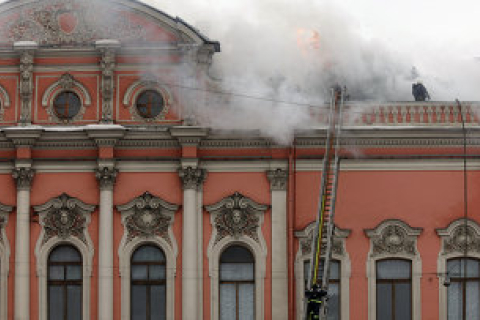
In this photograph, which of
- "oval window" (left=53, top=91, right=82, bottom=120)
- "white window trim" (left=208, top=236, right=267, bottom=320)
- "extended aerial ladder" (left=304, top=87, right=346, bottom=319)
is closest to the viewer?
"extended aerial ladder" (left=304, top=87, right=346, bottom=319)

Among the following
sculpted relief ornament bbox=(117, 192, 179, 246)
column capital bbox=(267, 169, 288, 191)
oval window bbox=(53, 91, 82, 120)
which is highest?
oval window bbox=(53, 91, 82, 120)

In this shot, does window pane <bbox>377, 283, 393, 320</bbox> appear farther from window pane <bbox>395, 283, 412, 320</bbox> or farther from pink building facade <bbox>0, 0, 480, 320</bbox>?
window pane <bbox>395, 283, 412, 320</bbox>

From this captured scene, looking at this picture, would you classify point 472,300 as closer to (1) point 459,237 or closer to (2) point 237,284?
(1) point 459,237

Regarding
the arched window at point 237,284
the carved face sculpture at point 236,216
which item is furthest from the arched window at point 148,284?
the carved face sculpture at point 236,216

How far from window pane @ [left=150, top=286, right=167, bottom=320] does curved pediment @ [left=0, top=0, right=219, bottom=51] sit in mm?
5611

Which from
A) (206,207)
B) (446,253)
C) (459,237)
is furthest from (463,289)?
(206,207)

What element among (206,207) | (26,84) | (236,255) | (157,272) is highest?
(26,84)

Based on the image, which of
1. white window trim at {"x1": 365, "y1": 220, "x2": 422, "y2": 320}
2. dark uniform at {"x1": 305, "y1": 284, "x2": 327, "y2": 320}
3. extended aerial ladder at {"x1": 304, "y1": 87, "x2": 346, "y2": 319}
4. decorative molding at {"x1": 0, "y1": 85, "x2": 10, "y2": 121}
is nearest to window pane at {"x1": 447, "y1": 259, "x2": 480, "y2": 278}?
white window trim at {"x1": 365, "y1": 220, "x2": 422, "y2": 320}

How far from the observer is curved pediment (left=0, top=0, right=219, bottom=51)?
2917cm

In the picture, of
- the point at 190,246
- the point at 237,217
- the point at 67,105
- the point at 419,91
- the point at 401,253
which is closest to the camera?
the point at 190,246

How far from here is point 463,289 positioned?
2862cm

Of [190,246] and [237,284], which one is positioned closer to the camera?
[190,246]

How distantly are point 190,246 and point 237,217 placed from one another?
125 cm

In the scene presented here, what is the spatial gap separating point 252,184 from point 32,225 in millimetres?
5055
